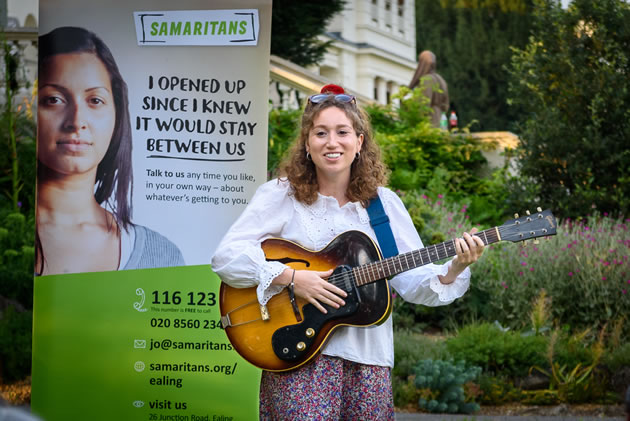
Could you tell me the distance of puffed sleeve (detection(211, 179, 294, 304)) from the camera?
11.1ft

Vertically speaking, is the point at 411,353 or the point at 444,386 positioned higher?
the point at 411,353

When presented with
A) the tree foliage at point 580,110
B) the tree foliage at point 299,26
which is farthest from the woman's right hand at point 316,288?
the tree foliage at point 299,26

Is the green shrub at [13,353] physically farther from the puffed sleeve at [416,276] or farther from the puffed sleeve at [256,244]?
the puffed sleeve at [416,276]

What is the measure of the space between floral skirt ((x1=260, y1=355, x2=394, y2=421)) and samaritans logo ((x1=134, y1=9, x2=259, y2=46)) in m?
2.46

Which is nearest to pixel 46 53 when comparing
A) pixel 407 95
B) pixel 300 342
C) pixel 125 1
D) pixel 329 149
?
pixel 125 1

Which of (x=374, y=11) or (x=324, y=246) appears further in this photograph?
(x=374, y=11)

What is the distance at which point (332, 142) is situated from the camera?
3492mm

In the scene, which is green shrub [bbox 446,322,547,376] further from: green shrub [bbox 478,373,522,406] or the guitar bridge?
the guitar bridge

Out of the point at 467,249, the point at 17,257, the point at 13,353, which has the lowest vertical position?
the point at 13,353

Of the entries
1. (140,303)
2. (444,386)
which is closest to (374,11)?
(444,386)

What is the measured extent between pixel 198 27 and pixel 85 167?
109 cm

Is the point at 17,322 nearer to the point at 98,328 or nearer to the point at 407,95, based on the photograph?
the point at 98,328

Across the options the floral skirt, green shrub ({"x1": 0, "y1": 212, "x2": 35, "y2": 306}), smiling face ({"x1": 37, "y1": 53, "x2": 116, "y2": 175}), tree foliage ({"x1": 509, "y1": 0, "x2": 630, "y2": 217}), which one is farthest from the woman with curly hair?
tree foliage ({"x1": 509, "y1": 0, "x2": 630, "y2": 217})

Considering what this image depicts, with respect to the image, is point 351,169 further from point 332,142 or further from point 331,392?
point 331,392
